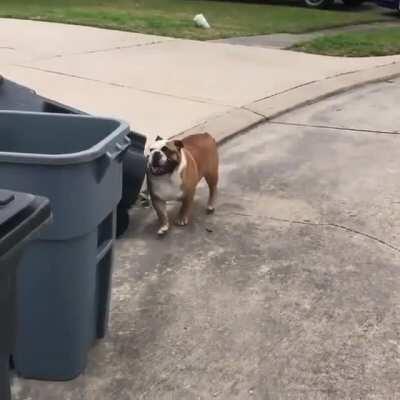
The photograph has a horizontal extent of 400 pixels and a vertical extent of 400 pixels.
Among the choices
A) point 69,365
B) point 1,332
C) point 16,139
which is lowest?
point 69,365

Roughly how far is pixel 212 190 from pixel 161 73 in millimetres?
4027

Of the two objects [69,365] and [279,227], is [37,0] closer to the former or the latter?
[279,227]

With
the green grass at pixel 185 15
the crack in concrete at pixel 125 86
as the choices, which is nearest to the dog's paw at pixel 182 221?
the crack in concrete at pixel 125 86

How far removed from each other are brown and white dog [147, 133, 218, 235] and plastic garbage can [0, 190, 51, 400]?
2093 mm

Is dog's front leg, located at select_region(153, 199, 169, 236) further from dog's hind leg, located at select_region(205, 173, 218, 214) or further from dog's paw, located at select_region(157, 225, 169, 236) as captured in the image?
dog's hind leg, located at select_region(205, 173, 218, 214)

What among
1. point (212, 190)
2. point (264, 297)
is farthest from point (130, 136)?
point (264, 297)

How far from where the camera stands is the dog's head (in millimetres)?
3969

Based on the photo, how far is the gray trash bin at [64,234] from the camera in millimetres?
2438

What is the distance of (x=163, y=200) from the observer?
420cm

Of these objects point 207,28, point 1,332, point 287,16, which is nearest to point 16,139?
point 1,332

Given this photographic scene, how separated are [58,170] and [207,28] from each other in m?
10.1

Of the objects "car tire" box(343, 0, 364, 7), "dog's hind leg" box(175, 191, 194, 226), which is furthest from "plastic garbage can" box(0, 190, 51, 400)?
"car tire" box(343, 0, 364, 7)

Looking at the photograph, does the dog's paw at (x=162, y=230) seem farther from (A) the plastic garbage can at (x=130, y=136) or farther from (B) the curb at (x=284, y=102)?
(B) the curb at (x=284, y=102)

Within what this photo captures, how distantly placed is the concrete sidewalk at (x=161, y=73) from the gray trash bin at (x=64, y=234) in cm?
297
